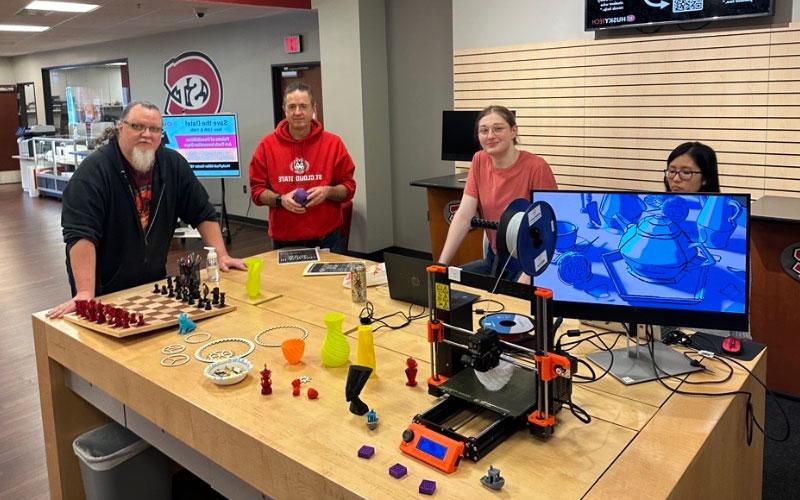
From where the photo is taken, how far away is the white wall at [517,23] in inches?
193

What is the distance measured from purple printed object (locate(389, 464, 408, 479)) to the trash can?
4.82ft

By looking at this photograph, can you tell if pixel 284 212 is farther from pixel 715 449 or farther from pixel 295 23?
pixel 295 23

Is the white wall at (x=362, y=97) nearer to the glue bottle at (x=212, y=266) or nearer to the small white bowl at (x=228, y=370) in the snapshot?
the glue bottle at (x=212, y=266)

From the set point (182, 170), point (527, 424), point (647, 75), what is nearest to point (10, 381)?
point (182, 170)

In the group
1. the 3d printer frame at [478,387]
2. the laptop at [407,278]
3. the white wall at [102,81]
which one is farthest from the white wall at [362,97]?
the white wall at [102,81]

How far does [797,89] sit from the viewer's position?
3.95 meters

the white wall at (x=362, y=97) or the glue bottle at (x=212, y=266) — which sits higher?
the white wall at (x=362, y=97)

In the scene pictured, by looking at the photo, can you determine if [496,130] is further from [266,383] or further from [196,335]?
[266,383]

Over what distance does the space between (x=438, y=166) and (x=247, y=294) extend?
→ 411 cm

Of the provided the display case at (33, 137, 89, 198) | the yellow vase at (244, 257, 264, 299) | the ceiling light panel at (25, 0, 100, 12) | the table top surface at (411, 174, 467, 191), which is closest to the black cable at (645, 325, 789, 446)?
the yellow vase at (244, 257, 264, 299)

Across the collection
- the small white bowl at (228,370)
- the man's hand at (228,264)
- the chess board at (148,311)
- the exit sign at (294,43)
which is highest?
the exit sign at (294,43)

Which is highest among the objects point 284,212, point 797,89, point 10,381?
point 797,89

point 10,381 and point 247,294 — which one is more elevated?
point 247,294

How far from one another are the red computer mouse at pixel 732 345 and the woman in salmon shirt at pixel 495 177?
119 cm
